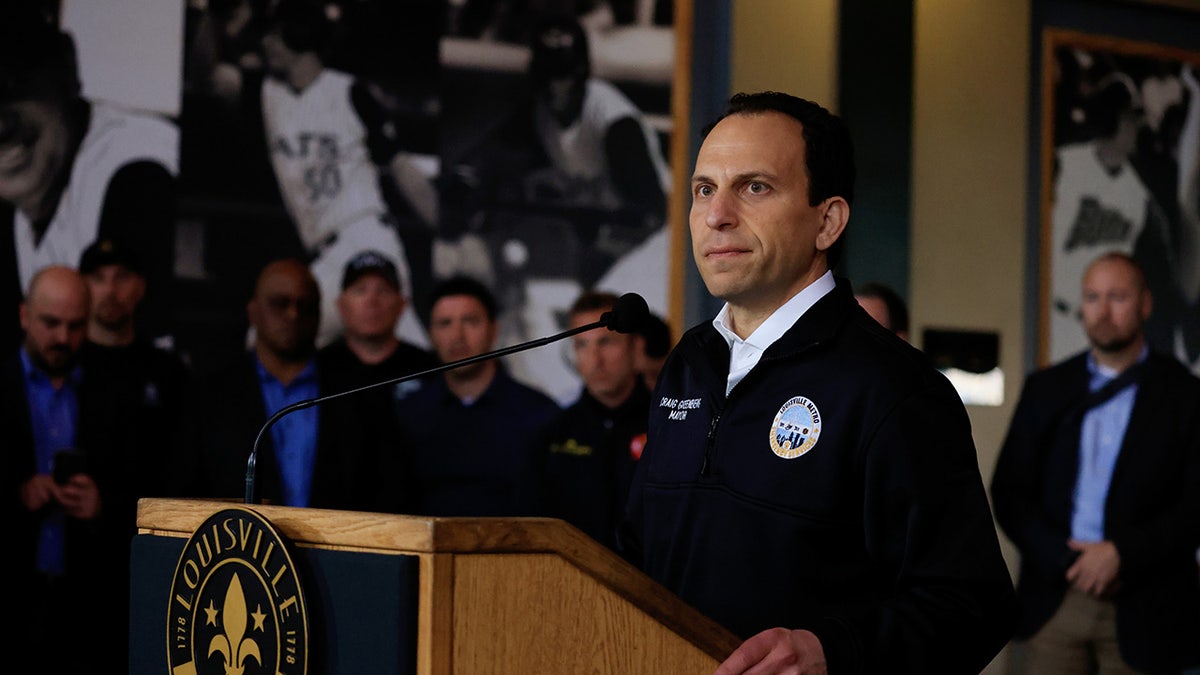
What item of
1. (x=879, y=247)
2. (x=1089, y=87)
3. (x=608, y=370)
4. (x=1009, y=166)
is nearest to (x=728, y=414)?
(x=608, y=370)

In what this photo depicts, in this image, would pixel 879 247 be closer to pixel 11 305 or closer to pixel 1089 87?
pixel 1089 87

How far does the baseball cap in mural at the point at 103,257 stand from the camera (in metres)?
4.70

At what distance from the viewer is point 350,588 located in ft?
4.49

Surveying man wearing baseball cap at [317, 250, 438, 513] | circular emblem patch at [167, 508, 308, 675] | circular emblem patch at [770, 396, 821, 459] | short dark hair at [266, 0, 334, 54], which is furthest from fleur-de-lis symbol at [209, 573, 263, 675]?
short dark hair at [266, 0, 334, 54]

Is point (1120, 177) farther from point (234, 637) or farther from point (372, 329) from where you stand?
point (234, 637)

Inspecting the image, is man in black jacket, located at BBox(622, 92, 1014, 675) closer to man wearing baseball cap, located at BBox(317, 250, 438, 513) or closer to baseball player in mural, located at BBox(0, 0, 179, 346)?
man wearing baseball cap, located at BBox(317, 250, 438, 513)

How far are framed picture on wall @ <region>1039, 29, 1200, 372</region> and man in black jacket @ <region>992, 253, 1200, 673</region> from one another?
1.89 m

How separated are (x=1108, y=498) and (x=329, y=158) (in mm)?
2945

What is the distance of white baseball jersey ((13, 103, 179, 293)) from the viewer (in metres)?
4.70

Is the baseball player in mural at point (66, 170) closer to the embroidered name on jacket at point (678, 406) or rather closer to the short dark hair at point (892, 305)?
the short dark hair at point (892, 305)

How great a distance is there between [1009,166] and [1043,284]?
560mm

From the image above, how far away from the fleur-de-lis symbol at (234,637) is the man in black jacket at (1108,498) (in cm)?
337

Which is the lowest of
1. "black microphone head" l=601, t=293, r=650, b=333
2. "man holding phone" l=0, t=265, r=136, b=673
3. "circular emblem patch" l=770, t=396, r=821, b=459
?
"man holding phone" l=0, t=265, r=136, b=673

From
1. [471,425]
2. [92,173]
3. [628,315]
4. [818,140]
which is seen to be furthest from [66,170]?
[818,140]
